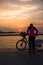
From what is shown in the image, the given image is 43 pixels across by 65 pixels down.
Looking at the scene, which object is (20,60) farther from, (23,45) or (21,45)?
(23,45)

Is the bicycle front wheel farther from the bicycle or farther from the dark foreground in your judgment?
the dark foreground

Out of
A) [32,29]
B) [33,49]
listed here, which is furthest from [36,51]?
[32,29]

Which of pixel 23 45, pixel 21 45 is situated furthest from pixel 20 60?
pixel 23 45

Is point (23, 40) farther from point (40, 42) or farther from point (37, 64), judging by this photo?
point (37, 64)

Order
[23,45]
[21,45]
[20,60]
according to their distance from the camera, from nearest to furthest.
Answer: [20,60] < [21,45] < [23,45]

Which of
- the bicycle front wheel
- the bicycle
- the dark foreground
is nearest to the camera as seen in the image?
the dark foreground

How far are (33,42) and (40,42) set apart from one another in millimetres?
642

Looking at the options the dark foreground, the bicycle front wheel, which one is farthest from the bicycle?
the dark foreground

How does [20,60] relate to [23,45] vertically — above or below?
below

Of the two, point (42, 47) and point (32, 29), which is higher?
point (32, 29)

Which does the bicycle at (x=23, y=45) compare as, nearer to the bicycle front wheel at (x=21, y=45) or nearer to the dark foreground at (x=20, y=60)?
the bicycle front wheel at (x=21, y=45)

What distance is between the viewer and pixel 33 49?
67.1ft

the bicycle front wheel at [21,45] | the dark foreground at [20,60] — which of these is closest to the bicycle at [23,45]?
the bicycle front wheel at [21,45]

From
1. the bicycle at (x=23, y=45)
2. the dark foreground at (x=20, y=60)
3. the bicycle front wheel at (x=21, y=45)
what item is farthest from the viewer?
the bicycle front wheel at (x=21, y=45)
